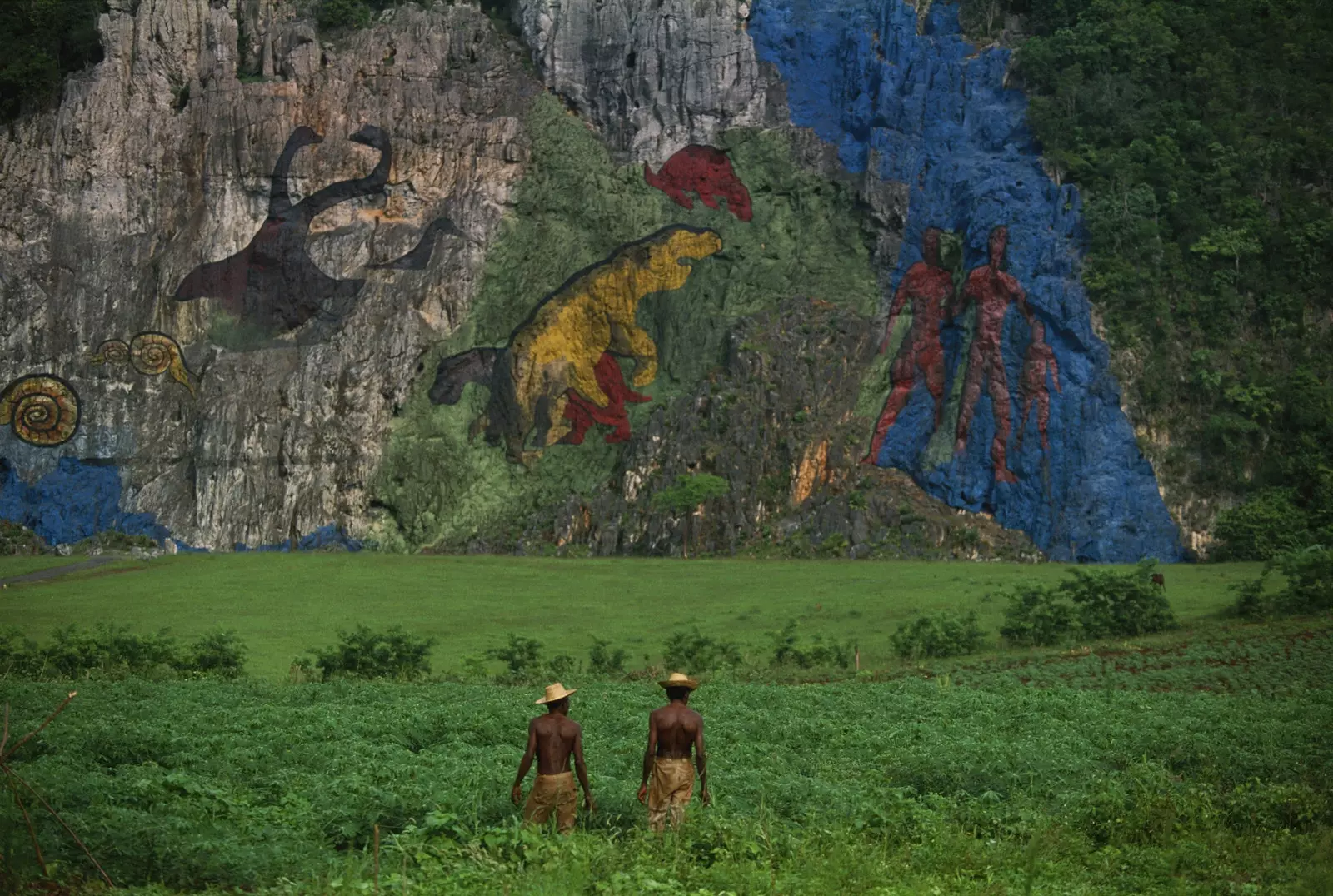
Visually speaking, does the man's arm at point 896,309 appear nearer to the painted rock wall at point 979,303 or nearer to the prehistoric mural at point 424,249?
the painted rock wall at point 979,303

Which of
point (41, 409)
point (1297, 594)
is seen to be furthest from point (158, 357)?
point (1297, 594)

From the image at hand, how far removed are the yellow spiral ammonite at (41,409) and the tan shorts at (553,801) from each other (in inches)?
2311

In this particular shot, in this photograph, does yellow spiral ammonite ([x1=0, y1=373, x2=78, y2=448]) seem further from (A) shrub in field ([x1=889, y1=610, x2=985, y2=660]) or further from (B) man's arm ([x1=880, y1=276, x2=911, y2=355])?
(A) shrub in field ([x1=889, y1=610, x2=985, y2=660])

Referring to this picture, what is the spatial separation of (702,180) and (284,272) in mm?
19415

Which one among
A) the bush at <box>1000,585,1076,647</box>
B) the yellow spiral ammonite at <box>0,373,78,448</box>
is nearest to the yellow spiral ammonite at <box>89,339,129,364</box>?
the yellow spiral ammonite at <box>0,373,78,448</box>

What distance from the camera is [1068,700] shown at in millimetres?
29609

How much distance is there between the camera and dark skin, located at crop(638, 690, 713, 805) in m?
17.6

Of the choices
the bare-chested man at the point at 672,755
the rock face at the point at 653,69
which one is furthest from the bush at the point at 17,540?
the bare-chested man at the point at 672,755

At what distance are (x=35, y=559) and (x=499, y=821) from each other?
50.6m

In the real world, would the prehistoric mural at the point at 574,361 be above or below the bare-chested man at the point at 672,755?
above

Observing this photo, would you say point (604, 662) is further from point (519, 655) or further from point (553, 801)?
point (553, 801)

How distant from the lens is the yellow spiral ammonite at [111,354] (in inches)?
2872

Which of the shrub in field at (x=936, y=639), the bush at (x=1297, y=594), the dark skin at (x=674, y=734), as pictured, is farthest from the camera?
the bush at (x=1297, y=594)

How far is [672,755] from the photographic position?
17812 mm
